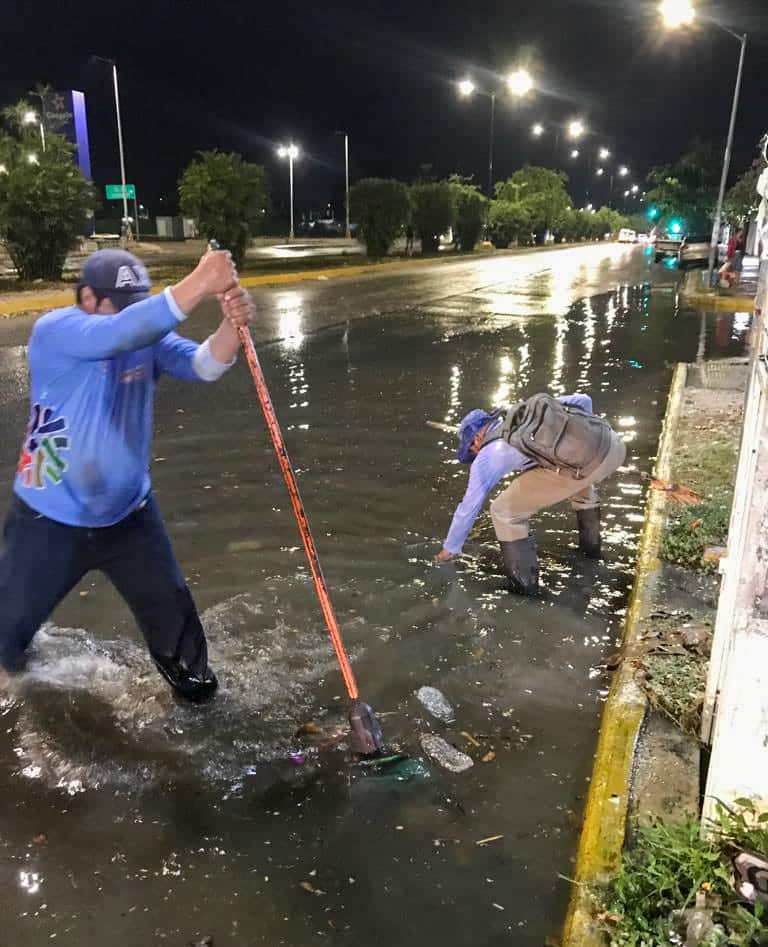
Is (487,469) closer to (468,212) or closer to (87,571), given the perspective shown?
(87,571)

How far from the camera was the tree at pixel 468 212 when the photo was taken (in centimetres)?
3909

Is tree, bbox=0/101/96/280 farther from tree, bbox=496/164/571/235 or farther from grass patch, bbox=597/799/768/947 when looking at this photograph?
tree, bbox=496/164/571/235

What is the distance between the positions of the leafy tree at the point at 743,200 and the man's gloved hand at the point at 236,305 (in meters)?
19.8

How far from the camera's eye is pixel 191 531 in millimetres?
5770

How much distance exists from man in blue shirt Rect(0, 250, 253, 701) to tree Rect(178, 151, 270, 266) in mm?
22562

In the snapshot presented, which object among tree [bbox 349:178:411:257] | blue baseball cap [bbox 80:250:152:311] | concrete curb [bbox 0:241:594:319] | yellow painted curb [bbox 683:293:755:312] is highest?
tree [bbox 349:178:411:257]

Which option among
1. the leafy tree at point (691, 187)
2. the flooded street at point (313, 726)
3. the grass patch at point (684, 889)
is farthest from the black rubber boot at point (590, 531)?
the leafy tree at point (691, 187)

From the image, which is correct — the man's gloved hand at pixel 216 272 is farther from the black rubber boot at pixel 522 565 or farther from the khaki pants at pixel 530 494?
the black rubber boot at pixel 522 565

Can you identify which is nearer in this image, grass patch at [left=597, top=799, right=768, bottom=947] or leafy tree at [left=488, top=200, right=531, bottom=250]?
grass patch at [left=597, top=799, right=768, bottom=947]

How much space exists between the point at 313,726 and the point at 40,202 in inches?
724

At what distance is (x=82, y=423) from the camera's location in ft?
9.89

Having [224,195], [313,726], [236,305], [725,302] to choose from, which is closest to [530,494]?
[313,726]

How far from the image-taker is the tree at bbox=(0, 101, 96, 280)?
18.9 metres

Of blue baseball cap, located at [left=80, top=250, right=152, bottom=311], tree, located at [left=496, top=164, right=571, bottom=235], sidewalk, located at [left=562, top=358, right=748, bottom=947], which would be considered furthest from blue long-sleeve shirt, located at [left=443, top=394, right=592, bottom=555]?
tree, located at [left=496, top=164, right=571, bottom=235]
